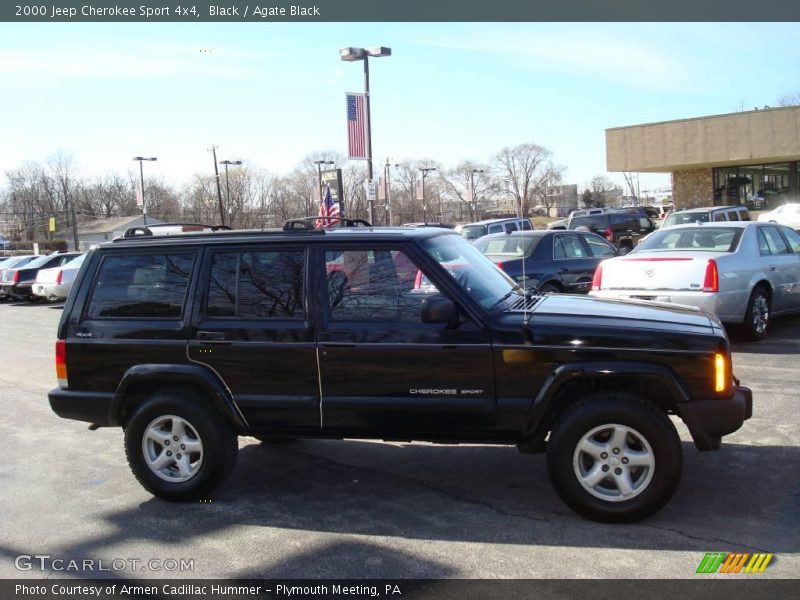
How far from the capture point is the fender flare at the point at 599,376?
426 cm

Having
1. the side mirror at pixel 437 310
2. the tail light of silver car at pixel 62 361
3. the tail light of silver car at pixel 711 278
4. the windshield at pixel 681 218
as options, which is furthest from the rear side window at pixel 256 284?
the windshield at pixel 681 218

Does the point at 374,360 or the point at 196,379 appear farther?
the point at 196,379

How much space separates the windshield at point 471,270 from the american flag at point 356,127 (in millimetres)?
16604

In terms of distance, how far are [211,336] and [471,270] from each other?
71.6 inches

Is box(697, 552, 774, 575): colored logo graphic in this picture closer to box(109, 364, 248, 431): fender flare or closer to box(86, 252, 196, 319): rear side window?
box(109, 364, 248, 431): fender flare

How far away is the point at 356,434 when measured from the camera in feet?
15.6

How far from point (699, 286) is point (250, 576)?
7152mm

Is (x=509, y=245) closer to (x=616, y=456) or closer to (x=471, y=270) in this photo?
(x=471, y=270)

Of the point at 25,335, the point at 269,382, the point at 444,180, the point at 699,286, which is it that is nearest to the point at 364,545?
the point at 269,382

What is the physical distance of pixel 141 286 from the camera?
16.8 feet

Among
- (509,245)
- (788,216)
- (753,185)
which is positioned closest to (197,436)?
(509,245)

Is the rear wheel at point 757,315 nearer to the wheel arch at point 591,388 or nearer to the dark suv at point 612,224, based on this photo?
the wheel arch at point 591,388

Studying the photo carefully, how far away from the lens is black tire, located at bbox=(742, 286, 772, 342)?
961 cm

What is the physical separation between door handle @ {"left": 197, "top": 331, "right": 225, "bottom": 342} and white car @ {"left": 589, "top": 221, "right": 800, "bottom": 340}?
5793mm
